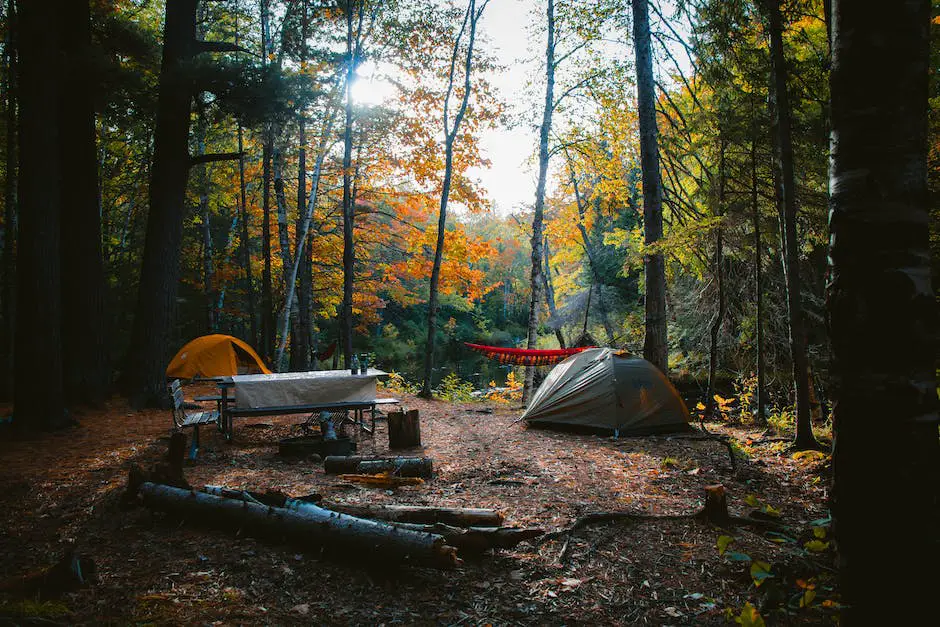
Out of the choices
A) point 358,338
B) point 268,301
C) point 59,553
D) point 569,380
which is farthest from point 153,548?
point 358,338

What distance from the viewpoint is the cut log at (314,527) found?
2535mm

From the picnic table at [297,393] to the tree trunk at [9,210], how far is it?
512cm

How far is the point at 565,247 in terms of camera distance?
56.9 feet

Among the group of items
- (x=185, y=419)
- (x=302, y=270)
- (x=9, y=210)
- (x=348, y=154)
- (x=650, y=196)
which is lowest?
(x=185, y=419)

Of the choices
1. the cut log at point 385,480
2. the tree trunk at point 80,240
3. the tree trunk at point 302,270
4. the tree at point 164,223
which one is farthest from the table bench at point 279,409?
Answer: the tree trunk at point 302,270

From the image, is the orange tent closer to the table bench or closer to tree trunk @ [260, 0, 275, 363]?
tree trunk @ [260, 0, 275, 363]

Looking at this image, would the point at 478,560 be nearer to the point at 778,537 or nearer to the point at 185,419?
the point at 778,537

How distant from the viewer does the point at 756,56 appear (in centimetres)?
620

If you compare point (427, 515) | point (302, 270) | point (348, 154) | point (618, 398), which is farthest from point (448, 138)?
point (427, 515)

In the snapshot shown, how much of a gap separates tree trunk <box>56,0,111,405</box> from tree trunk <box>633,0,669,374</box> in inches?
297

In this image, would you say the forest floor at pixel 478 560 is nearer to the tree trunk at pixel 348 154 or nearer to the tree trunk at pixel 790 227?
the tree trunk at pixel 790 227

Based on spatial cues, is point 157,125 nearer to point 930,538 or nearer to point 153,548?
point 153,548

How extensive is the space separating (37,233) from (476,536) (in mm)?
6114

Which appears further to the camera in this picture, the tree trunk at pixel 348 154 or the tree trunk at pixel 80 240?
the tree trunk at pixel 348 154
